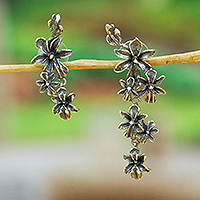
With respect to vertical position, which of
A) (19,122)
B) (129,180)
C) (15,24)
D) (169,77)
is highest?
(15,24)

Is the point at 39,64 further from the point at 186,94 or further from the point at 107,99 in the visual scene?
the point at 186,94

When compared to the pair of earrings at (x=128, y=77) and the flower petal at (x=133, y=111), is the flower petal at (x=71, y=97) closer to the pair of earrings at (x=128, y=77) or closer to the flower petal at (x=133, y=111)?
the pair of earrings at (x=128, y=77)

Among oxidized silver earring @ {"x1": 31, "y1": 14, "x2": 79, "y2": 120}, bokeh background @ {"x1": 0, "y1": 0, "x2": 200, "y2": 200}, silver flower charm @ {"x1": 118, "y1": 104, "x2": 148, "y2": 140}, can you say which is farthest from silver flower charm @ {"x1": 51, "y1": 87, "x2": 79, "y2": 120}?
bokeh background @ {"x1": 0, "y1": 0, "x2": 200, "y2": 200}

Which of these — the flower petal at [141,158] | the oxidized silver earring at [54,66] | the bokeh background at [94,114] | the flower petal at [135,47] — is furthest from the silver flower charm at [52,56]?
the bokeh background at [94,114]

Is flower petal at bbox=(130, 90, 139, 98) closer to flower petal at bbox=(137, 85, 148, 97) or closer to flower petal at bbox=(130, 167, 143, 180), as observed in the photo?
flower petal at bbox=(137, 85, 148, 97)

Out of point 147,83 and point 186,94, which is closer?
point 147,83

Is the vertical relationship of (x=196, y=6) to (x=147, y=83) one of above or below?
above

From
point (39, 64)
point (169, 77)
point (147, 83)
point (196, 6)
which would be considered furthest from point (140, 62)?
point (196, 6)
